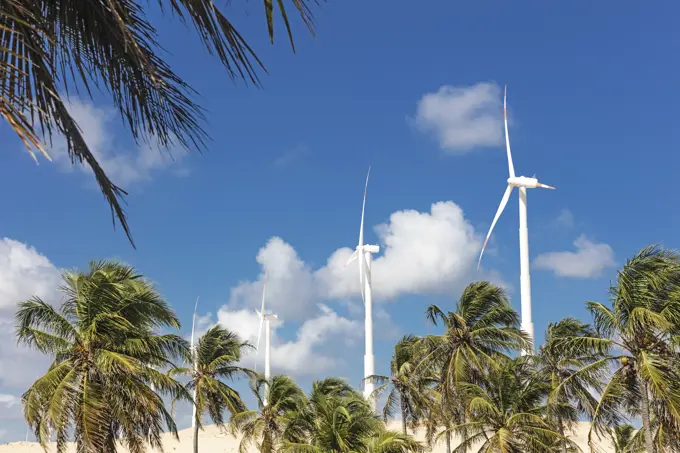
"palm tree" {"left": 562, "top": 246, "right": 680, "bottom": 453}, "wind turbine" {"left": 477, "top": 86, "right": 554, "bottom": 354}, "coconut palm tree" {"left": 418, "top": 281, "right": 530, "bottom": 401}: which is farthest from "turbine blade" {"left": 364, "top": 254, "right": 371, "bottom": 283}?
"palm tree" {"left": 562, "top": 246, "right": 680, "bottom": 453}

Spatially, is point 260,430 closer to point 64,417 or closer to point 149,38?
point 64,417

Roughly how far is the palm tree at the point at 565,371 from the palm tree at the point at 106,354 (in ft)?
59.3

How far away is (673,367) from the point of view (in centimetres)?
2912

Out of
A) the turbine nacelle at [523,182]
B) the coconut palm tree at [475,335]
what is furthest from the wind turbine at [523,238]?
the coconut palm tree at [475,335]

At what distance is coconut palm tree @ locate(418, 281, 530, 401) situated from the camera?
3916 cm

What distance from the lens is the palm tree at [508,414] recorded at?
34.0 metres

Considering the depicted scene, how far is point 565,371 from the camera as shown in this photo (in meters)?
41.7

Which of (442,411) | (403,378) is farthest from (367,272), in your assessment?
(442,411)

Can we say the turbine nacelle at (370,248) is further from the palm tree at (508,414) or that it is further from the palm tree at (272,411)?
the palm tree at (508,414)

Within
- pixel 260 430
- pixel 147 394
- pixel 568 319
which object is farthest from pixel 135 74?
pixel 260 430

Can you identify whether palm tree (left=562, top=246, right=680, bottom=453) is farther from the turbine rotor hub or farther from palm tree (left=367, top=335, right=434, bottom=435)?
the turbine rotor hub

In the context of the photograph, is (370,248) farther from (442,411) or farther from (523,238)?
(442,411)

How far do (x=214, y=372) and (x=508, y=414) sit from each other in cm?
1836

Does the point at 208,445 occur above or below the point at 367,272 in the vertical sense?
below
